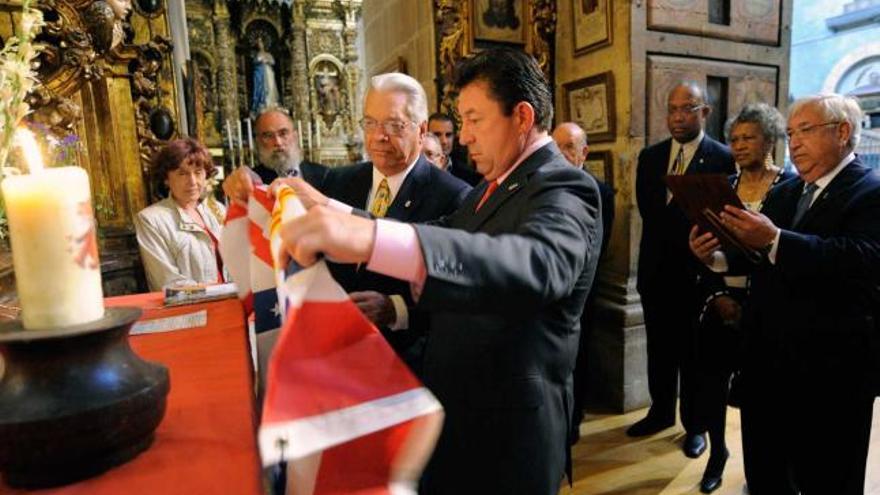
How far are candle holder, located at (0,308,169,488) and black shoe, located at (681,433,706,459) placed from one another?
2.98 m

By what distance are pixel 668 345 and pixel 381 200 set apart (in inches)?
83.3

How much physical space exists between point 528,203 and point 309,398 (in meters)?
0.62

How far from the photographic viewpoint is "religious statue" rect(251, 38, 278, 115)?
10617mm

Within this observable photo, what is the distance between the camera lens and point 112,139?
393 centimetres

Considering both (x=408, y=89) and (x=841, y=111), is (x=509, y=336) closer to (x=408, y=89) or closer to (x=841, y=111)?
(x=408, y=89)

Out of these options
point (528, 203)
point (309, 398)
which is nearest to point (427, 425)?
point (309, 398)

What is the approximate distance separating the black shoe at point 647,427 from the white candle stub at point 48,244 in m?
3.17

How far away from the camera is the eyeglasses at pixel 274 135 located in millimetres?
3240

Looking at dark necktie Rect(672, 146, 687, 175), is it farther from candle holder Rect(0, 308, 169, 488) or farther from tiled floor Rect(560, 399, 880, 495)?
candle holder Rect(0, 308, 169, 488)

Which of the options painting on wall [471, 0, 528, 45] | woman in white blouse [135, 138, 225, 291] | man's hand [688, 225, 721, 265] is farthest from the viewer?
painting on wall [471, 0, 528, 45]

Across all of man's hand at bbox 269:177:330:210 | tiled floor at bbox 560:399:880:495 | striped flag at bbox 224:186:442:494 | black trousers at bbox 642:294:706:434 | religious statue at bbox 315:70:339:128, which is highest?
religious statue at bbox 315:70:339:128

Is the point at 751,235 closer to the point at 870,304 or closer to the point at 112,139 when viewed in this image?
the point at 870,304

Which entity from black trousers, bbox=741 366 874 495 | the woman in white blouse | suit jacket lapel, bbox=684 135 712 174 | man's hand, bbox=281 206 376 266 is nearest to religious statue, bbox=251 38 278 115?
the woman in white blouse

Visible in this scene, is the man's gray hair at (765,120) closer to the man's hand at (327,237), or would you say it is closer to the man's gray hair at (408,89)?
the man's gray hair at (408,89)
